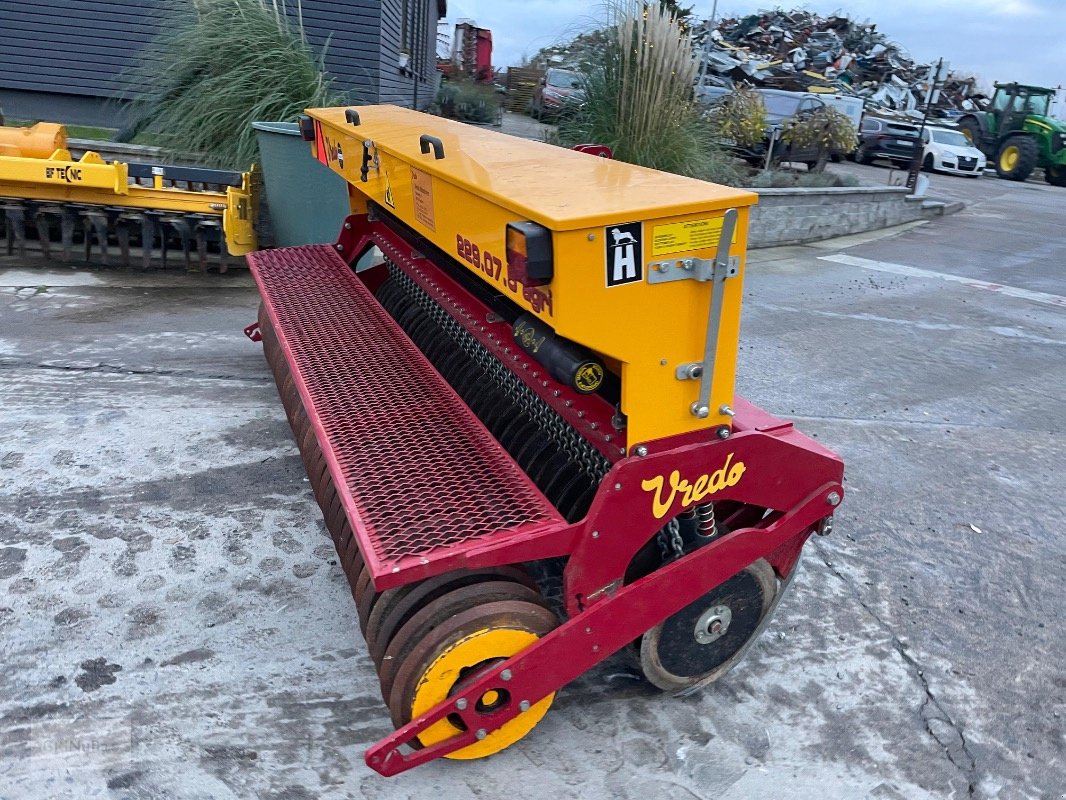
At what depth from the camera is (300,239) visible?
627 centimetres

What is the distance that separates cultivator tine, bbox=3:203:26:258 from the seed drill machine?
14.6 feet

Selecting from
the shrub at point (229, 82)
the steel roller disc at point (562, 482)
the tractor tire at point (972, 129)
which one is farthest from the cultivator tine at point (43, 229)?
the tractor tire at point (972, 129)

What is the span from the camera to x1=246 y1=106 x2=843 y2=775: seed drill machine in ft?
6.14

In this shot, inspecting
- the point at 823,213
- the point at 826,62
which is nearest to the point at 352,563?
the point at 823,213

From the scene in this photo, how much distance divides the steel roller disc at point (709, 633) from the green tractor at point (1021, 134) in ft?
67.9

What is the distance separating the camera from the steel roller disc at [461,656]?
1970 millimetres

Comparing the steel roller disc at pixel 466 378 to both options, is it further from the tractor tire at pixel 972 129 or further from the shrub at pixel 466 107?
the tractor tire at pixel 972 129

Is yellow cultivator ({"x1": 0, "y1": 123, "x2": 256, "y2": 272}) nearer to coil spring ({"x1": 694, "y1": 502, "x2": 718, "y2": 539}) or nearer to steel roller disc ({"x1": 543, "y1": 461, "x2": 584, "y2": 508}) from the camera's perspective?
steel roller disc ({"x1": 543, "y1": 461, "x2": 584, "y2": 508})

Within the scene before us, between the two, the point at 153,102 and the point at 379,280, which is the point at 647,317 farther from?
the point at 153,102

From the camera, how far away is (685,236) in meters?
1.88

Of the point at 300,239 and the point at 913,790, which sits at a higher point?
the point at 300,239

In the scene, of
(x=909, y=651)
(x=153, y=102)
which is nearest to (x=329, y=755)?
(x=909, y=651)

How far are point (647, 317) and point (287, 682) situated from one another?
1503 mm

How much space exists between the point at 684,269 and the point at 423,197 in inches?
37.3
